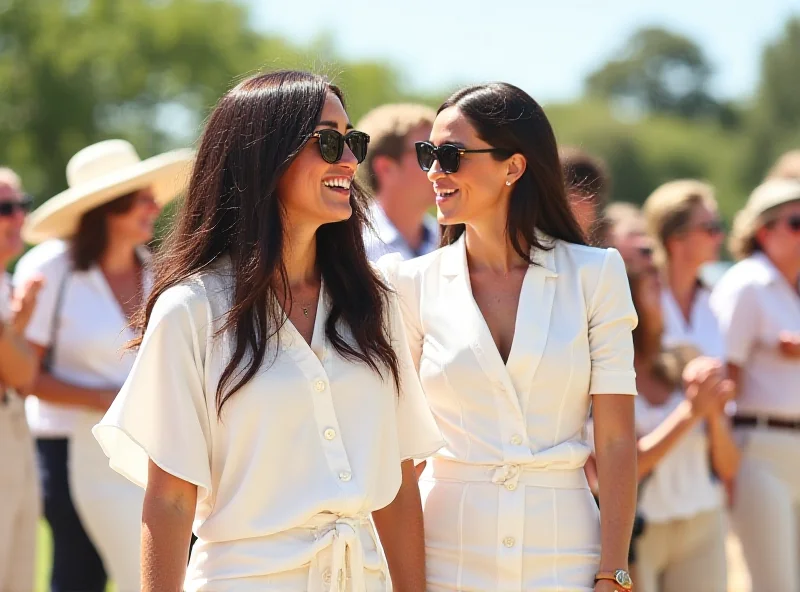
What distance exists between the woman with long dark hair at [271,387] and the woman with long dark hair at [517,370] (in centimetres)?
17

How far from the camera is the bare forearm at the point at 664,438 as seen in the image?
229 inches

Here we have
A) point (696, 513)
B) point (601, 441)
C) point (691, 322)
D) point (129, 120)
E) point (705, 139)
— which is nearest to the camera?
point (601, 441)

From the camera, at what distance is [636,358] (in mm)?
6266

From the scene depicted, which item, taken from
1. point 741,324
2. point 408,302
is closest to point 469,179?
point 408,302

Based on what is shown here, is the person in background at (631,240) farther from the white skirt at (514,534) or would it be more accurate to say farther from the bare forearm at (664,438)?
the white skirt at (514,534)

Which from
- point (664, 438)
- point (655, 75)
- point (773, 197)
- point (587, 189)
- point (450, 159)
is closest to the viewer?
point (450, 159)

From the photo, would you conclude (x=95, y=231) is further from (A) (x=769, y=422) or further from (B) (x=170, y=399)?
(A) (x=769, y=422)

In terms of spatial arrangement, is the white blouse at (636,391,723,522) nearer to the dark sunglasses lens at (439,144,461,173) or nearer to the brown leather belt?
the brown leather belt

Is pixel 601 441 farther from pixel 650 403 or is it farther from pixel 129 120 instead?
pixel 129 120

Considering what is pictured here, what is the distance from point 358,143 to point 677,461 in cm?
328

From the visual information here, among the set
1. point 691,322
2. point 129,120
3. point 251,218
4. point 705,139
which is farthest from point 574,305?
point 705,139

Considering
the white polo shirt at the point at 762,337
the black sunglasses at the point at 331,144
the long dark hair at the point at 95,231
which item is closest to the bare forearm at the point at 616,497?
the black sunglasses at the point at 331,144

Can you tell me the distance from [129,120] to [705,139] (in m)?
52.8

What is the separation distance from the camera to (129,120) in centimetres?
5788
